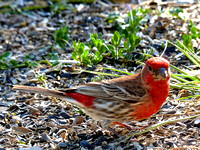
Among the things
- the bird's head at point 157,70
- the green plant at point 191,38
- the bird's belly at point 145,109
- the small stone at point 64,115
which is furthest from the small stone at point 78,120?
the green plant at point 191,38

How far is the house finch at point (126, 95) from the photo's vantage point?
15.1 feet

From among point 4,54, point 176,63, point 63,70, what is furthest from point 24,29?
point 176,63

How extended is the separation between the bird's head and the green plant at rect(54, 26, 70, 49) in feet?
7.87

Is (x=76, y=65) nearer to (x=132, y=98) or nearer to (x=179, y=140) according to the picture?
(x=132, y=98)

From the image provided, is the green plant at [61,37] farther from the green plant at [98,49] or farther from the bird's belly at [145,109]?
the bird's belly at [145,109]

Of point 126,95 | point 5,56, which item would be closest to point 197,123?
point 126,95

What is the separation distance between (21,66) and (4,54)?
0.40m

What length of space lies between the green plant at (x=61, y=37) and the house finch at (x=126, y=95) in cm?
192

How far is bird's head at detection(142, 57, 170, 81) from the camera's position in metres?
4.49

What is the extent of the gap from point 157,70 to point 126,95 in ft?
1.79

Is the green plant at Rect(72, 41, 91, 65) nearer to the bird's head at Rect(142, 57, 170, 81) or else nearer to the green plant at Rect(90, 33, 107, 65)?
the green plant at Rect(90, 33, 107, 65)

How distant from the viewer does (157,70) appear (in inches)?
179

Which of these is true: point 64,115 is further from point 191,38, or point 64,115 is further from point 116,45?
point 191,38

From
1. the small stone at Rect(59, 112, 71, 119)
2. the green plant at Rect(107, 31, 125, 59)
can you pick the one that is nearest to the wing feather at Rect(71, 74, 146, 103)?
the small stone at Rect(59, 112, 71, 119)
